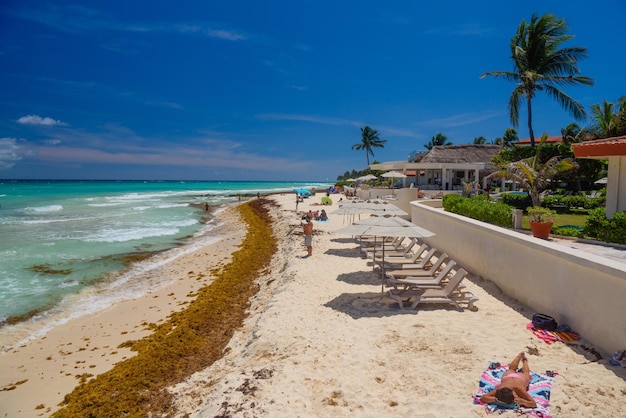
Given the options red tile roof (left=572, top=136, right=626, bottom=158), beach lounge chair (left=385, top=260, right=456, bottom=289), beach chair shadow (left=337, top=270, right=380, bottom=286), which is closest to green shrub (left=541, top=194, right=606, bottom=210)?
red tile roof (left=572, top=136, right=626, bottom=158)

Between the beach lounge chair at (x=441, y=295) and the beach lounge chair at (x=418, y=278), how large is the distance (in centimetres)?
12

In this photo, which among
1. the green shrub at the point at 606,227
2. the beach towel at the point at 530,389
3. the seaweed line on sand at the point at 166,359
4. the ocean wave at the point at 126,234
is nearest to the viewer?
the beach towel at the point at 530,389

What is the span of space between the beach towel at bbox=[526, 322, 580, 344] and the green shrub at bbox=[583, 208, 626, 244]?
4072mm

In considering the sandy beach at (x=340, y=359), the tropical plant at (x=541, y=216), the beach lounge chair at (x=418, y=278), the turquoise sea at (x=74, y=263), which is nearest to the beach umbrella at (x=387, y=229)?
the beach lounge chair at (x=418, y=278)

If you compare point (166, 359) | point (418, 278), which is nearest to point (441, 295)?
point (418, 278)

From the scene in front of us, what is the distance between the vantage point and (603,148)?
28.6 feet

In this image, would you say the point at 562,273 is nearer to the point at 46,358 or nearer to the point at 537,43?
the point at 46,358

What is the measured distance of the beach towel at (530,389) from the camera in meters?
3.44

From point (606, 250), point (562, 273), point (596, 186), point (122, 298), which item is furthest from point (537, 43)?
point (122, 298)

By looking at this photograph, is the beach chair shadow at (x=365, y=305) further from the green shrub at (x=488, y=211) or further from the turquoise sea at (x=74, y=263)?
the turquoise sea at (x=74, y=263)

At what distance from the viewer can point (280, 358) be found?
4.87 meters

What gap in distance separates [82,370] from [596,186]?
30.9 metres

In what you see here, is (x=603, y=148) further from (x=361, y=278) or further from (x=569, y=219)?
(x=361, y=278)

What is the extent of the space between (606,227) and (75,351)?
37.7 feet
